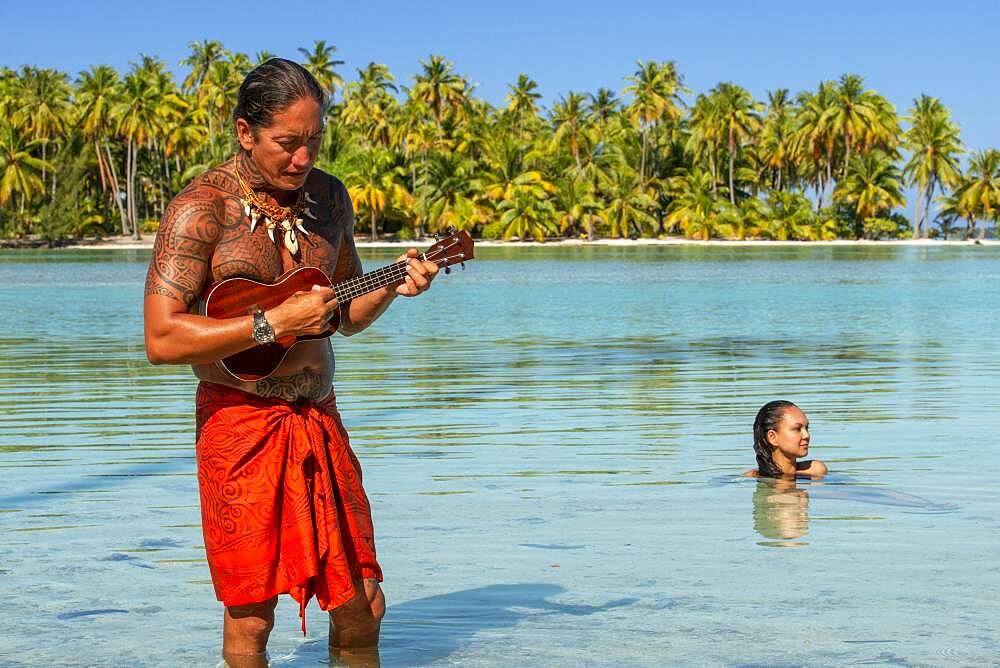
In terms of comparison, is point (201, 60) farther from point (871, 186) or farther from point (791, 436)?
point (791, 436)

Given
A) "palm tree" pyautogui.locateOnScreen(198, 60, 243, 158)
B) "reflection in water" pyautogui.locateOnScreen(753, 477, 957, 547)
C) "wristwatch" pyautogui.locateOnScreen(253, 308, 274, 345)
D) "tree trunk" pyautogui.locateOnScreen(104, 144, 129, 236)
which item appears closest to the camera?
"wristwatch" pyautogui.locateOnScreen(253, 308, 274, 345)

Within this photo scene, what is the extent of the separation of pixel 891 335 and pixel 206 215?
18735 mm

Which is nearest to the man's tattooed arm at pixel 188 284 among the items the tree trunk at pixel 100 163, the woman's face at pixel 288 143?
the woman's face at pixel 288 143

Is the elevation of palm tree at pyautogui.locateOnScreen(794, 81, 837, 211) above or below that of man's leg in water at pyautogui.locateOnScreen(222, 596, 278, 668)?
above

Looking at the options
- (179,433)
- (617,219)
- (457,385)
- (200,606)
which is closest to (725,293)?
(457,385)

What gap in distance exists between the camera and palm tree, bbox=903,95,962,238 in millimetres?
93562

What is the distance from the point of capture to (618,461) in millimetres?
8781

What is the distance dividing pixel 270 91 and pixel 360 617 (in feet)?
4.43

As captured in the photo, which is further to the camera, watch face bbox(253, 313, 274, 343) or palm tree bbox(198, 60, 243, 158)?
palm tree bbox(198, 60, 243, 158)

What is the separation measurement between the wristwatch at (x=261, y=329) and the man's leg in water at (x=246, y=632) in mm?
684

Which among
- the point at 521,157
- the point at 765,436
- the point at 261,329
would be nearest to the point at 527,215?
the point at 521,157

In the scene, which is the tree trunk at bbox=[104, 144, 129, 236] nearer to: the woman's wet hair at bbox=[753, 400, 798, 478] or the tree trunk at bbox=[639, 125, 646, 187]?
the tree trunk at bbox=[639, 125, 646, 187]

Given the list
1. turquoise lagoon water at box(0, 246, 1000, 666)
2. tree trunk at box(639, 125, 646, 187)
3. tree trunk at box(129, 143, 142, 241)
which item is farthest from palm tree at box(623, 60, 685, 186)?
turquoise lagoon water at box(0, 246, 1000, 666)

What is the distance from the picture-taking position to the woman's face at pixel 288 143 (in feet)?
11.1
